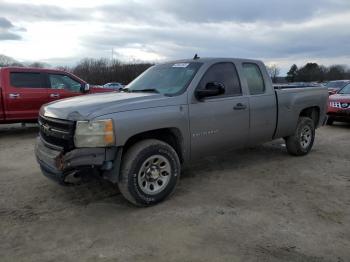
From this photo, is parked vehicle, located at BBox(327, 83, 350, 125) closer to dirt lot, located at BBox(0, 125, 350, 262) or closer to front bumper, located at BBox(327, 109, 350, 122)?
front bumper, located at BBox(327, 109, 350, 122)

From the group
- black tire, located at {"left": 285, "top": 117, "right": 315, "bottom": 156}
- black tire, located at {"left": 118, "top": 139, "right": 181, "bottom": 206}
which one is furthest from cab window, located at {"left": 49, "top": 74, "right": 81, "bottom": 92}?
black tire, located at {"left": 118, "top": 139, "right": 181, "bottom": 206}

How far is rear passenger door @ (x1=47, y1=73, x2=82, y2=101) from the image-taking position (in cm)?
1077

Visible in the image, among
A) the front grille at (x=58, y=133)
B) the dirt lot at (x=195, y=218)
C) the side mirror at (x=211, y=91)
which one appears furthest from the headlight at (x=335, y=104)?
the front grille at (x=58, y=133)

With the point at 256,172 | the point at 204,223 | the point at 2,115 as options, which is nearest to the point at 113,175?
the point at 204,223

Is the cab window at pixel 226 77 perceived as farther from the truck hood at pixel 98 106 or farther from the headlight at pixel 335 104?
the headlight at pixel 335 104

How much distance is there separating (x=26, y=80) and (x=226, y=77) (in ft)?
21.5

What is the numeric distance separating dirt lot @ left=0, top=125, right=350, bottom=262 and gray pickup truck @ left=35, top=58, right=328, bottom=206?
0.46 meters

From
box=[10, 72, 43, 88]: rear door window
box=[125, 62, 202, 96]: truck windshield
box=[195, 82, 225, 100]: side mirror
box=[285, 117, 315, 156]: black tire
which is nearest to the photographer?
box=[195, 82, 225, 100]: side mirror

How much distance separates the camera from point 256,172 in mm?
6500

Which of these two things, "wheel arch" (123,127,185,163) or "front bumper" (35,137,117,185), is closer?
"front bumper" (35,137,117,185)

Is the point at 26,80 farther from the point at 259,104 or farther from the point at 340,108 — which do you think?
the point at 340,108

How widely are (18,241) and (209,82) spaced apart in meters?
3.24

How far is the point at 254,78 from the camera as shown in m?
6.55

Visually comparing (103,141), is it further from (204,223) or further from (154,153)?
(204,223)
